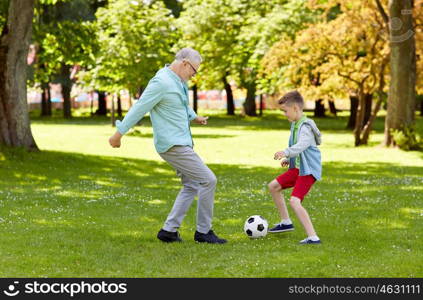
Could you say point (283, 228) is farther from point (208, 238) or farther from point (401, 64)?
point (401, 64)

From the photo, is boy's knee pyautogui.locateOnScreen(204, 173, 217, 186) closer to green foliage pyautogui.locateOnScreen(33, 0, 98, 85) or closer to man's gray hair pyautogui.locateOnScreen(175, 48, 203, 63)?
man's gray hair pyautogui.locateOnScreen(175, 48, 203, 63)

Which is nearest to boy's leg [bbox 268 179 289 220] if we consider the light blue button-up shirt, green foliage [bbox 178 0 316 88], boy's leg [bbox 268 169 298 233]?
→ boy's leg [bbox 268 169 298 233]

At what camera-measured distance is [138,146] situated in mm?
30375

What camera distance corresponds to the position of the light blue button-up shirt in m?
8.90

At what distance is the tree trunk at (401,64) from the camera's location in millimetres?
26750

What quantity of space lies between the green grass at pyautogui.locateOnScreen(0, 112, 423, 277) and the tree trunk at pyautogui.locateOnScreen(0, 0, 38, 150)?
0.81 metres

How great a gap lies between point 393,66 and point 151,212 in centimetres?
Answer: 1711

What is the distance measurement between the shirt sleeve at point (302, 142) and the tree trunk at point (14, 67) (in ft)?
45.3

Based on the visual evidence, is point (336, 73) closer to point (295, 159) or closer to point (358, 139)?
point (358, 139)

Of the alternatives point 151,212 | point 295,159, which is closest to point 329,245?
point 295,159

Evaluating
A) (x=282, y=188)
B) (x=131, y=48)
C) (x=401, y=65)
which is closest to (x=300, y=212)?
(x=282, y=188)

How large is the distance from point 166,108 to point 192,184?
1.03 meters

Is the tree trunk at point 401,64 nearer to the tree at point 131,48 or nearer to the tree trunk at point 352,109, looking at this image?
the tree at point 131,48

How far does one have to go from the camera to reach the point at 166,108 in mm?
8992
